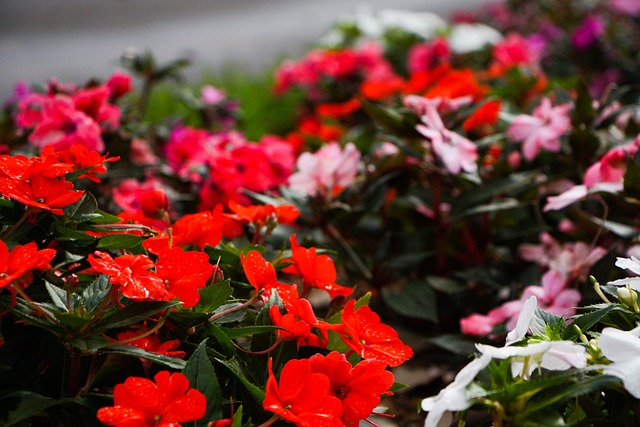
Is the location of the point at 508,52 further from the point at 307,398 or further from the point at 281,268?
the point at 307,398

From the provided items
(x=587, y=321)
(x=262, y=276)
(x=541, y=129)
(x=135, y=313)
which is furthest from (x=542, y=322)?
(x=541, y=129)

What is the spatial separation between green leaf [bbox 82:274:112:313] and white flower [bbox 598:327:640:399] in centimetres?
42

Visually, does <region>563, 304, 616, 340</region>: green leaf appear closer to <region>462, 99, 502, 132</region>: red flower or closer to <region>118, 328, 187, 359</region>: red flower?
<region>118, 328, 187, 359</region>: red flower

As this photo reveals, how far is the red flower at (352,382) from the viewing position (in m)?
0.64

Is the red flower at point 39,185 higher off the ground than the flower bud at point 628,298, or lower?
higher

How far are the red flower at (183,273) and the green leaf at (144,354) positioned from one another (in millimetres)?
51

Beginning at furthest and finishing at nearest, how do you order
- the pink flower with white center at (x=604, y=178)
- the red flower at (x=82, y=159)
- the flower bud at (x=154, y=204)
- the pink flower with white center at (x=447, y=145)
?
the pink flower with white center at (x=447, y=145) → the pink flower with white center at (x=604, y=178) → the flower bud at (x=154, y=204) → the red flower at (x=82, y=159)

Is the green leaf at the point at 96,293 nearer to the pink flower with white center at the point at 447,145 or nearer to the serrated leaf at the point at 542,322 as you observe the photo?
the serrated leaf at the point at 542,322

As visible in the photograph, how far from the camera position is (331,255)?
113 centimetres

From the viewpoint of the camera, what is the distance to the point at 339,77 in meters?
2.26

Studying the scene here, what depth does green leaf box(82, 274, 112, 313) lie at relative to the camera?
609mm

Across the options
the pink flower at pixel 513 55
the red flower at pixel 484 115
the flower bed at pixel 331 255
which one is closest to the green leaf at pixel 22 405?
the flower bed at pixel 331 255

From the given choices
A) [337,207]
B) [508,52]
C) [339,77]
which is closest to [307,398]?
[337,207]

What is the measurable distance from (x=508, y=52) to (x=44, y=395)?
6.87 ft
